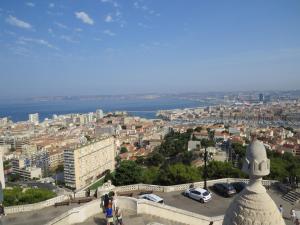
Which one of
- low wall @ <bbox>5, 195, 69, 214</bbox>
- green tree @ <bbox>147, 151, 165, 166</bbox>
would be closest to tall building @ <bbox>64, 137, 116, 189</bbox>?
green tree @ <bbox>147, 151, 165, 166</bbox>

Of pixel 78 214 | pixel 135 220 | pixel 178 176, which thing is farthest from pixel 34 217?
pixel 178 176

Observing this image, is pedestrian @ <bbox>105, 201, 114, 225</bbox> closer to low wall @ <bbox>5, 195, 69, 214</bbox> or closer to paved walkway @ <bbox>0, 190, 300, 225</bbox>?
paved walkway @ <bbox>0, 190, 300, 225</bbox>

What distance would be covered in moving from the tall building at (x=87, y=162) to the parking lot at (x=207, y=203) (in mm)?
38559

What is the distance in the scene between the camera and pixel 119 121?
126 metres

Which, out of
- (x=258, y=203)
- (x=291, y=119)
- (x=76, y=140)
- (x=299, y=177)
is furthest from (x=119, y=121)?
(x=258, y=203)

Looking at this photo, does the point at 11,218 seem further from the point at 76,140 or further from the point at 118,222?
the point at 76,140

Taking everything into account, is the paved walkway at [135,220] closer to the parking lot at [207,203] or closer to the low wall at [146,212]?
the low wall at [146,212]

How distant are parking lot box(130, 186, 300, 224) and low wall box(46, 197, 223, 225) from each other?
5.21 ft

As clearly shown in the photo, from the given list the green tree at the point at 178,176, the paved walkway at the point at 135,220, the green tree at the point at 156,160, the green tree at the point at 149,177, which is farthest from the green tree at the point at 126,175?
the green tree at the point at 156,160

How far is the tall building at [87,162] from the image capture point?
50.8 meters

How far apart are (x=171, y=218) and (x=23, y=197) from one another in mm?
7666

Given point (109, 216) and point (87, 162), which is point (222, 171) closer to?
point (109, 216)

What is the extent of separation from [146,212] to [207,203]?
3.39 metres

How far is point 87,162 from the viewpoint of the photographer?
175ft
